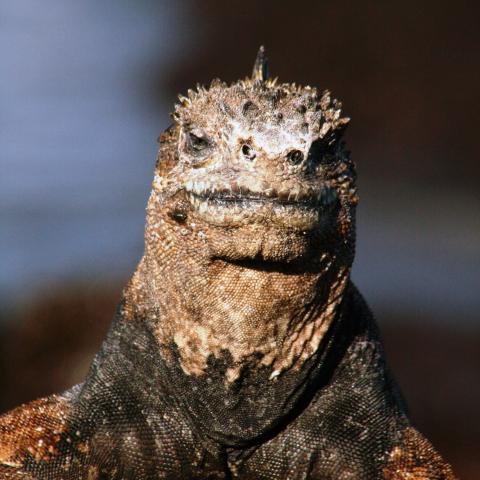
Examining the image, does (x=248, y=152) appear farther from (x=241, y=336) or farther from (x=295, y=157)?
(x=241, y=336)

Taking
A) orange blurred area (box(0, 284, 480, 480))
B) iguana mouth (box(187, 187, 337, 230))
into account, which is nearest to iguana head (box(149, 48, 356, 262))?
iguana mouth (box(187, 187, 337, 230))

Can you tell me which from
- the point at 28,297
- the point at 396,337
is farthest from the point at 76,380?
the point at 396,337

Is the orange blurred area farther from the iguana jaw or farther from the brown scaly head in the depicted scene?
the iguana jaw

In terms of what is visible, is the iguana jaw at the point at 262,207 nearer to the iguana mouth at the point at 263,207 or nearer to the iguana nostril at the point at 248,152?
the iguana mouth at the point at 263,207

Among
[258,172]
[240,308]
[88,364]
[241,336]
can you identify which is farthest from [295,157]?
[88,364]

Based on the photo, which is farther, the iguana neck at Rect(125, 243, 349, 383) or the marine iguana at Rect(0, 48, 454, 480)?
the iguana neck at Rect(125, 243, 349, 383)

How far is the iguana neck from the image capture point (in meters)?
6.35

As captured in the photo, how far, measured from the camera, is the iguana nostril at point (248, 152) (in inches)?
240

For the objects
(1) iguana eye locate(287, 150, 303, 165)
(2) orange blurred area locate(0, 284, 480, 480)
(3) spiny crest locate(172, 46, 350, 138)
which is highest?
(3) spiny crest locate(172, 46, 350, 138)

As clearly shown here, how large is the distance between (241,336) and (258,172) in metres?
0.87

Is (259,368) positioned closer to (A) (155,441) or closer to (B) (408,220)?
Result: (A) (155,441)

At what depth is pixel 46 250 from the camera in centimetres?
2278

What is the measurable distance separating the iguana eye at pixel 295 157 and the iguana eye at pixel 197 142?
49cm

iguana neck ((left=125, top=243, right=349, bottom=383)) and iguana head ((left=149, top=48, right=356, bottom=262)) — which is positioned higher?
iguana head ((left=149, top=48, right=356, bottom=262))
